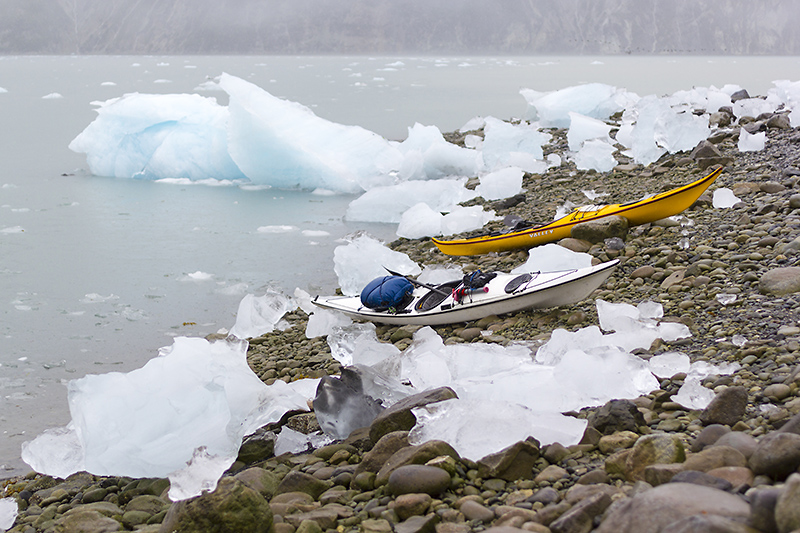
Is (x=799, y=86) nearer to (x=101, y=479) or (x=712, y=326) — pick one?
(x=712, y=326)

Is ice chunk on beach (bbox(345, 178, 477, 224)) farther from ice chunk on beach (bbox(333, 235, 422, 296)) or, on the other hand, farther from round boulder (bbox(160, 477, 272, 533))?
round boulder (bbox(160, 477, 272, 533))

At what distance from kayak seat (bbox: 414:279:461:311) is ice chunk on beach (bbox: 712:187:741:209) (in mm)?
2881

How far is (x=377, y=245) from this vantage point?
22.6 feet

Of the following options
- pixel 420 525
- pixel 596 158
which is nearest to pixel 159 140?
pixel 596 158

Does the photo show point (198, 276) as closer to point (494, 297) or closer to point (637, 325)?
point (494, 297)

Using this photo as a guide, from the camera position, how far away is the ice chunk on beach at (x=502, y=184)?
9.65 m

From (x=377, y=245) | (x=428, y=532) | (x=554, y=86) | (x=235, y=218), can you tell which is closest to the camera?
(x=428, y=532)

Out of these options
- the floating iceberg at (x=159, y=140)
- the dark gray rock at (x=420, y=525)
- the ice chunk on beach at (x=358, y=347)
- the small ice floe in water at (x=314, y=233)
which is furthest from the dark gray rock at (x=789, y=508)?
the floating iceberg at (x=159, y=140)

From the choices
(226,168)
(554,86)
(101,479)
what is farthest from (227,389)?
(554,86)

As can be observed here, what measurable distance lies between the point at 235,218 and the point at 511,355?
714 centimetres

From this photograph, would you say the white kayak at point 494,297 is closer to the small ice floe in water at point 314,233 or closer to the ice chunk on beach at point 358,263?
the ice chunk on beach at point 358,263

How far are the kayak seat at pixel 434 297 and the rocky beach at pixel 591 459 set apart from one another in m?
0.22

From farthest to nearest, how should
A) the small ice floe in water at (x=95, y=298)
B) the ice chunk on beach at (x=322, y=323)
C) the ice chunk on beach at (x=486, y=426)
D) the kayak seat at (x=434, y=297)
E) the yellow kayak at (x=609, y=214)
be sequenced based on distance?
the small ice floe in water at (x=95, y=298)
the yellow kayak at (x=609, y=214)
the ice chunk on beach at (x=322, y=323)
the kayak seat at (x=434, y=297)
the ice chunk on beach at (x=486, y=426)

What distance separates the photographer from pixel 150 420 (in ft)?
11.6
